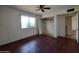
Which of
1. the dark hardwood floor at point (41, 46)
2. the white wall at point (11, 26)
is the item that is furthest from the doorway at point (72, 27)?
the white wall at point (11, 26)

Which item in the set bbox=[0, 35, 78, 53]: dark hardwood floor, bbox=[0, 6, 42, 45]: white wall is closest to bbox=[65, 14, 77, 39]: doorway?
bbox=[0, 35, 78, 53]: dark hardwood floor

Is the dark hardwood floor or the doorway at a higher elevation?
the doorway

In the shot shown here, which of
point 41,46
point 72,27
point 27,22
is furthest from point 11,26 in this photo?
point 72,27

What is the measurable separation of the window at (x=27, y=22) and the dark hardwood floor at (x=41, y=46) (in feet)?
0.90

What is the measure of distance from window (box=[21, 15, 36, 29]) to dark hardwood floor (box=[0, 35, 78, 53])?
27 cm

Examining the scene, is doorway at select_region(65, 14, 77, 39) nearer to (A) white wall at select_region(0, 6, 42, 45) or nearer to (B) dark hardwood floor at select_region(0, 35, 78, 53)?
(B) dark hardwood floor at select_region(0, 35, 78, 53)

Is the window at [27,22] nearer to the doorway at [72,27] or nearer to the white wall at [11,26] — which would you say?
the white wall at [11,26]

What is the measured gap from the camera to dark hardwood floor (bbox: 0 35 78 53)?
1.47 meters

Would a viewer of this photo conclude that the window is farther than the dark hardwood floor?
Yes

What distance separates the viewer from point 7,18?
65.3 inches
